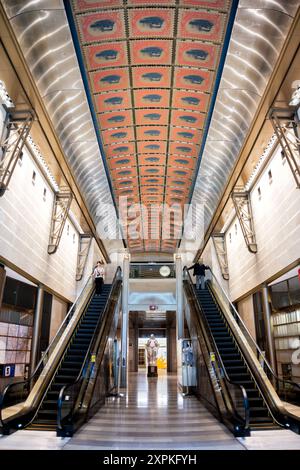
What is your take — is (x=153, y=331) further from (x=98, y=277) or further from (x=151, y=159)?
(x=151, y=159)

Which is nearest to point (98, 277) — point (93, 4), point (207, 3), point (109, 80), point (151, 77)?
point (109, 80)

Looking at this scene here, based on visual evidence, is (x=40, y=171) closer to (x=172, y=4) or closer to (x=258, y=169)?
(x=172, y=4)

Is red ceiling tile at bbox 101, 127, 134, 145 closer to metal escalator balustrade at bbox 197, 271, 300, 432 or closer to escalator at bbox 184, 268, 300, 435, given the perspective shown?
escalator at bbox 184, 268, 300, 435

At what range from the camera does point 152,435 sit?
578 cm

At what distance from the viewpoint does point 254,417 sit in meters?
6.82

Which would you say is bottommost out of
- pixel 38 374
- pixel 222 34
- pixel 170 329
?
pixel 38 374

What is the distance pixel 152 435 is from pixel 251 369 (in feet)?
10.8

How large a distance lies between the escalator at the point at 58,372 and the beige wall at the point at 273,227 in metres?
4.95

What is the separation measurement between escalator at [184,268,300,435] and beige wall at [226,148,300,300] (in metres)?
1.66

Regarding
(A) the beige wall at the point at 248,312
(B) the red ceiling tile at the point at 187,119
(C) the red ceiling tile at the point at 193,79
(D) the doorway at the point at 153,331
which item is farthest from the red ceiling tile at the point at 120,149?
(D) the doorway at the point at 153,331

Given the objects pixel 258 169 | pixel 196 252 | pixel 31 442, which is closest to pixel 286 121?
pixel 258 169

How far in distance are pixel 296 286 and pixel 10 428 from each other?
24.7ft

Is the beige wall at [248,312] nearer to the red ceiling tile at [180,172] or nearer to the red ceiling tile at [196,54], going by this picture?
the red ceiling tile at [180,172]

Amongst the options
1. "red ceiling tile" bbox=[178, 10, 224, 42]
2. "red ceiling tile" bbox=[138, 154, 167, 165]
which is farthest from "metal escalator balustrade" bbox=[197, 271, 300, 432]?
"red ceiling tile" bbox=[178, 10, 224, 42]
